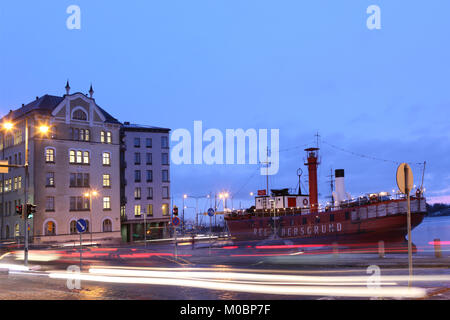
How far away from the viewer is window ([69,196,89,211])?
6550cm

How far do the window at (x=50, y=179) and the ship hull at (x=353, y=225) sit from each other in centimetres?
3061

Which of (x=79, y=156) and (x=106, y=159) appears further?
(x=106, y=159)

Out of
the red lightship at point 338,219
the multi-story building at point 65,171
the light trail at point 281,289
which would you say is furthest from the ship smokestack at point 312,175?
the light trail at point 281,289

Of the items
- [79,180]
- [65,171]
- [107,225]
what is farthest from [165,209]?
[65,171]

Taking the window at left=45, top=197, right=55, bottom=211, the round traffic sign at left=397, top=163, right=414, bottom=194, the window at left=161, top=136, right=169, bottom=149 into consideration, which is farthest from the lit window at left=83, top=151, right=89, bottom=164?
the round traffic sign at left=397, top=163, right=414, bottom=194

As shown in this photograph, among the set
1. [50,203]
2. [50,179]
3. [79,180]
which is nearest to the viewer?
[50,203]

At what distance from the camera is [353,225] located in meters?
45.6

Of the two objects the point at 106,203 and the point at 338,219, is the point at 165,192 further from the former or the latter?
the point at 338,219

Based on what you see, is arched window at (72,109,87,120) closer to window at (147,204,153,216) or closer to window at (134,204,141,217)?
window at (134,204,141,217)

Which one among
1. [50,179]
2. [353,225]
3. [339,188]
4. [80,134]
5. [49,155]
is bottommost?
[353,225]

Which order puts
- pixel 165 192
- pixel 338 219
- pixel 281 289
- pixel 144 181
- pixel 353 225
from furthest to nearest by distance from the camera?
pixel 165 192 < pixel 144 181 < pixel 338 219 < pixel 353 225 < pixel 281 289

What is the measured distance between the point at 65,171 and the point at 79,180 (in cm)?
244

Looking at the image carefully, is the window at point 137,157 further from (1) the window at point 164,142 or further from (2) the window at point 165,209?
(2) the window at point 165,209

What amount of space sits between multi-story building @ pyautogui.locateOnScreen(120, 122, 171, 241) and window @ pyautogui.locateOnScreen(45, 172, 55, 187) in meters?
14.5
